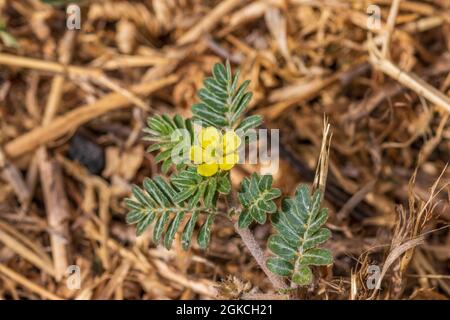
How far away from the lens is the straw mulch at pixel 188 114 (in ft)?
5.83

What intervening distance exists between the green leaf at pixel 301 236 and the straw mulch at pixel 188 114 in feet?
1.08

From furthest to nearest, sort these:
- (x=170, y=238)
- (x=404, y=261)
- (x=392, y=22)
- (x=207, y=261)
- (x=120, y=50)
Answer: (x=120, y=50)
(x=392, y=22)
(x=207, y=261)
(x=404, y=261)
(x=170, y=238)

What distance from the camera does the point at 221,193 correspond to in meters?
1.32

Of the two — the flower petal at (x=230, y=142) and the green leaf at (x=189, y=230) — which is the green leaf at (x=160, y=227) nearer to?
the green leaf at (x=189, y=230)

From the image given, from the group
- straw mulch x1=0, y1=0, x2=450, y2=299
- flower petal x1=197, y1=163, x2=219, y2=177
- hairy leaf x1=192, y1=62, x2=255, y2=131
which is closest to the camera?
flower petal x1=197, y1=163, x2=219, y2=177

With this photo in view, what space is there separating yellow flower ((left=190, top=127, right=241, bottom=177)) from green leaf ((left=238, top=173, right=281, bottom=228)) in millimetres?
71

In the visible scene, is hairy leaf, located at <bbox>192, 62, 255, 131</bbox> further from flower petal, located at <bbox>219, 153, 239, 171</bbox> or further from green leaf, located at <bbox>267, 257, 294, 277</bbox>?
green leaf, located at <bbox>267, 257, 294, 277</bbox>

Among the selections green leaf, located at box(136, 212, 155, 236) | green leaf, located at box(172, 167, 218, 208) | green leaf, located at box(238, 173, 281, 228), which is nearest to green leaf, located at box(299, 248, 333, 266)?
green leaf, located at box(238, 173, 281, 228)

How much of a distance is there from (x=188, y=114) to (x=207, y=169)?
0.84 m

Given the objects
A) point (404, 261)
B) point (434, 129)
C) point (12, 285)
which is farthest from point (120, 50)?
point (404, 261)

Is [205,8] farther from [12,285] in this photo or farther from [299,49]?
[12,285]

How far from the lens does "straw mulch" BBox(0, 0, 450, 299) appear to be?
1776 millimetres
